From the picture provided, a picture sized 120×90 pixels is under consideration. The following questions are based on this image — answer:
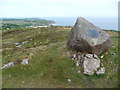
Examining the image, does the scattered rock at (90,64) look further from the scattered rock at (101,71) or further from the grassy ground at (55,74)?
the grassy ground at (55,74)

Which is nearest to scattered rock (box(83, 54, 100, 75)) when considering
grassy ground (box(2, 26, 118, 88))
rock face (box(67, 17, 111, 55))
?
grassy ground (box(2, 26, 118, 88))

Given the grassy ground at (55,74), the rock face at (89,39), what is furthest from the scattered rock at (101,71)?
the rock face at (89,39)

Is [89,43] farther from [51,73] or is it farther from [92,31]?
[51,73]

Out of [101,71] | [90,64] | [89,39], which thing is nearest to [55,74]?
[90,64]

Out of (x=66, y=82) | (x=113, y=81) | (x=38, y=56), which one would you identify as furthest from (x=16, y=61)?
(x=113, y=81)

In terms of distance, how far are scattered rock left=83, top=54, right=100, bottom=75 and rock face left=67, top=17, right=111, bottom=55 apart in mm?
1020

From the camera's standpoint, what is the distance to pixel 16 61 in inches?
874

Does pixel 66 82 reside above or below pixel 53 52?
below

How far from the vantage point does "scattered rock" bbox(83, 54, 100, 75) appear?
1917 cm

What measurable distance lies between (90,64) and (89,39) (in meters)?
3.14

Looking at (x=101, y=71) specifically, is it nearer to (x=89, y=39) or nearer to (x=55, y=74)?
(x=89, y=39)

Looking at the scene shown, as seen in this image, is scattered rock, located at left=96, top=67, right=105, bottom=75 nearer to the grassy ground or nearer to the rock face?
the grassy ground

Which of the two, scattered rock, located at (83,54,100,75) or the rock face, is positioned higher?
the rock face

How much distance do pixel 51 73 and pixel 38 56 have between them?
14.8 feet
